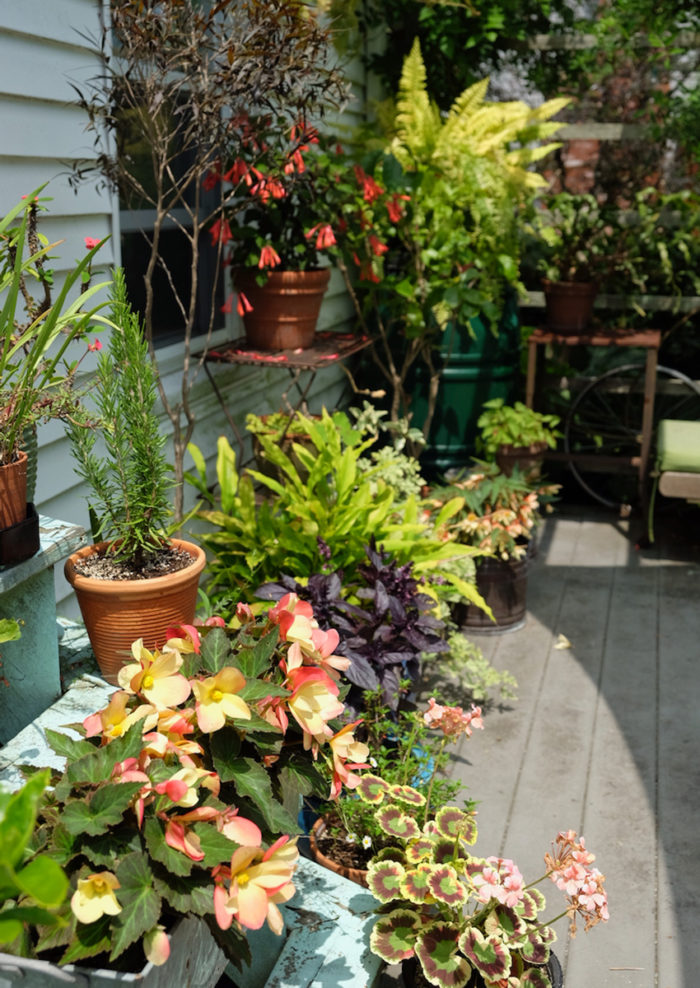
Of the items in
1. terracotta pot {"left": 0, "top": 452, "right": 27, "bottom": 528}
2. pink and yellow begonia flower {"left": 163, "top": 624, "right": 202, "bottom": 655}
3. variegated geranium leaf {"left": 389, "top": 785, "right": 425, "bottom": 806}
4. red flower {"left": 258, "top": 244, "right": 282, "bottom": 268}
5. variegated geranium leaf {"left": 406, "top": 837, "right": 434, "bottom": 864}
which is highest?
red flower {"left": 258, "top": 244, "right": 282, "bottom": 268}

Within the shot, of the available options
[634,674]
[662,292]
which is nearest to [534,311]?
[662,292]

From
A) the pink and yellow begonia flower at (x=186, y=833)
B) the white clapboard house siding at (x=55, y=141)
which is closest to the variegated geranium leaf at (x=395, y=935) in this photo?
the pink and yellow begonia flower at (x=186, y=833)

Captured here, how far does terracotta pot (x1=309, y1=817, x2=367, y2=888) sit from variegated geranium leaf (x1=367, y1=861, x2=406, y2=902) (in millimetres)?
276

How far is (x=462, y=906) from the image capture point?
77.9 inches

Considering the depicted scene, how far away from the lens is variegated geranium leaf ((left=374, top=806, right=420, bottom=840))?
2.07 meters

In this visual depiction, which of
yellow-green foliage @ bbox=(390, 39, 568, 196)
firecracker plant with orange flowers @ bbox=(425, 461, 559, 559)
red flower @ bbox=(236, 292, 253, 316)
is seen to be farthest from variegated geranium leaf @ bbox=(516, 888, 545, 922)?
yellow-green foliage @ bbox=(390, 39, 568, 196)

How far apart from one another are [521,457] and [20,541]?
3144mm

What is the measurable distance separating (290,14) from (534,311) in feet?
10.7

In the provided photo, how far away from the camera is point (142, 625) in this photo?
2178mm

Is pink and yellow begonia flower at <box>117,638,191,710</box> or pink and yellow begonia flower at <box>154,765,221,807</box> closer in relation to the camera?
pink and yellow begonia flower at <box>154,765,221,807</box>

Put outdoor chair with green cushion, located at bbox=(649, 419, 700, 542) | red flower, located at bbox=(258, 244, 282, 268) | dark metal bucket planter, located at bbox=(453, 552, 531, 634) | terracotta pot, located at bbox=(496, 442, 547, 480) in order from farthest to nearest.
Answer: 1. terracotta pot, located at bbox=(496, 442, 547, 480)
2. outdoor chair with green cushion, located at bbox=(649, 419, 700, 542)
3. dark metal bucket planter, located at bbox=(453, 552, 531, 634)
4. red flower, located at bbox=(258, 244, 282, 268)

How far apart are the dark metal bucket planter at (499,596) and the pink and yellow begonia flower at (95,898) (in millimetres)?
2870

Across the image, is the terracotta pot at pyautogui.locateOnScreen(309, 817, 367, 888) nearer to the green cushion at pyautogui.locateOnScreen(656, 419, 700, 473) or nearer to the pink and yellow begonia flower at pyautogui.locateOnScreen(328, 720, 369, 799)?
the pink and yellow begonia flower at pyautogui.locateOnScreen(328, 720, 369, 799)

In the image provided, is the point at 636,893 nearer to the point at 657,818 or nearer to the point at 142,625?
the point at 657,818
